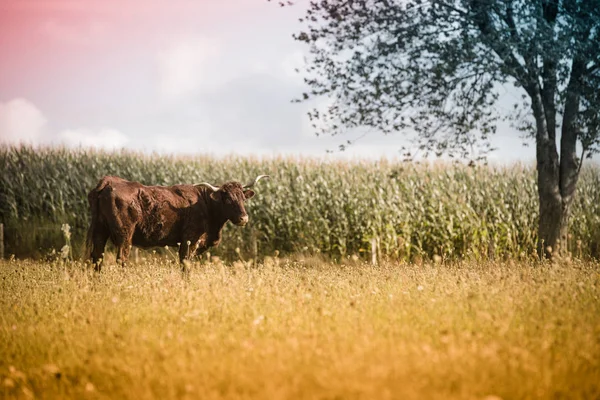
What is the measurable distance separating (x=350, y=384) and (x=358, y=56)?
35.7 feet

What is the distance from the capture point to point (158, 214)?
1358 cm

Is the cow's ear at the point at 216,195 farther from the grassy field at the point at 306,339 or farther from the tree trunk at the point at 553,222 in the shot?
the tree trunk at the point at 553,222

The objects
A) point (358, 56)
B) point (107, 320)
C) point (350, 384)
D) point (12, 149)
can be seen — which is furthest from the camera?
point (12, 149)

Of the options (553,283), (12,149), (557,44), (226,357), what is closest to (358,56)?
(557,44)

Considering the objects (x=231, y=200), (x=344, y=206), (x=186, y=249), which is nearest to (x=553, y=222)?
(x=344, y=206)

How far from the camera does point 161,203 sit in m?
13.6

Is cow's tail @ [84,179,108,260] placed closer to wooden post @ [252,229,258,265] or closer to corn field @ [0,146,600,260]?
corn field @ [0,146,600,260]

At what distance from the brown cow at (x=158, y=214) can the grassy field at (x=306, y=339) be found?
87.5 inches

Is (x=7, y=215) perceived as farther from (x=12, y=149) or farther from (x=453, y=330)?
(x=453, y=330)

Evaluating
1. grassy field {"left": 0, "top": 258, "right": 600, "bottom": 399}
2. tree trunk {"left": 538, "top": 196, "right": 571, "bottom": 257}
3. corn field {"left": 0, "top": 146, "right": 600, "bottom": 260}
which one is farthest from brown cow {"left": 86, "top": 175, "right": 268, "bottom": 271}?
tree trunk {"left": 538, "top": 196, "right": 571, "bottom": 257}

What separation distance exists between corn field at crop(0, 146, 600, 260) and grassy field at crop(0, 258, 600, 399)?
319 inches

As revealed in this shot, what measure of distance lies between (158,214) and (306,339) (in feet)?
25.4

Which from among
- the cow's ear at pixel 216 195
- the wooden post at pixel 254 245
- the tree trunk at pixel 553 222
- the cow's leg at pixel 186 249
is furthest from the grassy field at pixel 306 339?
the wooden post at pixel 254 245

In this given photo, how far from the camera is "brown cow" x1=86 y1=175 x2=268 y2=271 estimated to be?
12.9 metres
